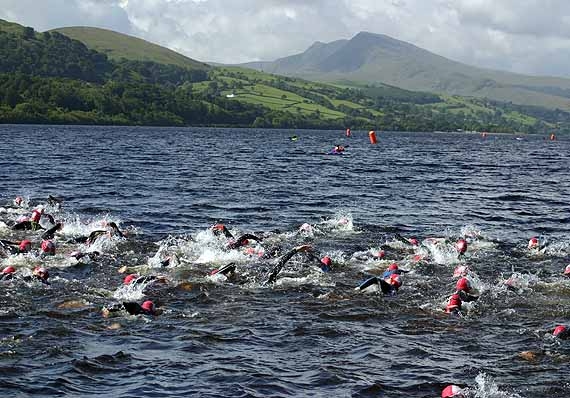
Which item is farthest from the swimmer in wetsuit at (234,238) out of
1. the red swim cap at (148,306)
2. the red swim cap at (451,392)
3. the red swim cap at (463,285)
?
the red swim cap at (451,392)

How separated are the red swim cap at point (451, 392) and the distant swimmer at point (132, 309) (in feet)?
30.0

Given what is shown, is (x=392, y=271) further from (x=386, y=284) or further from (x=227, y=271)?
(x=227, y=271)

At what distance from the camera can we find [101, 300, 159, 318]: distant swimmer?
20.5 metres

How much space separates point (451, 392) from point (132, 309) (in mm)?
9627

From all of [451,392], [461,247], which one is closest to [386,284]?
[451,392]

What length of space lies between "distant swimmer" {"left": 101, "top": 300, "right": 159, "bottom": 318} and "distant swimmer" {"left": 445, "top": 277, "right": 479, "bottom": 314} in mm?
8952

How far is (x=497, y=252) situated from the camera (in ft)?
108

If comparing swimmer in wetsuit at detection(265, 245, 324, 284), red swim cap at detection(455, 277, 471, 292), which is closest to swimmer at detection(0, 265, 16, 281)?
swimmer in wetsuit at detection(265, 245, 324, 284)

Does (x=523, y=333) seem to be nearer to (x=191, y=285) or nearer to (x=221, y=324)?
(x=221, y=324)

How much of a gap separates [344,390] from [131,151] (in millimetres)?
90982

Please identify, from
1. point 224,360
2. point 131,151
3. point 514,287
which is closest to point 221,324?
point 224,360

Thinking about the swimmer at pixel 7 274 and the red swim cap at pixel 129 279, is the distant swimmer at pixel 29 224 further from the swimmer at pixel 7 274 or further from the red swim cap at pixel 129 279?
the red swim cap at pixel 129 279

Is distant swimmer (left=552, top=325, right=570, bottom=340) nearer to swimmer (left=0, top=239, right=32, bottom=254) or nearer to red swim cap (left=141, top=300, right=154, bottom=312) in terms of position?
red swim cap (left=141, top=300, right=154, bottom=312)

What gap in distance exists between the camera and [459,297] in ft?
74.2
